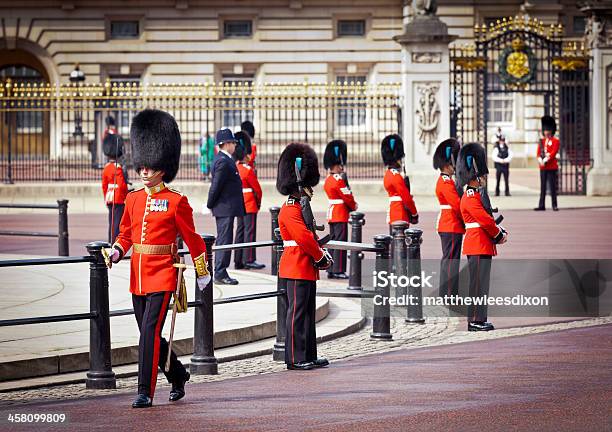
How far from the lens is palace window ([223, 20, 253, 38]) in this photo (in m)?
41.2

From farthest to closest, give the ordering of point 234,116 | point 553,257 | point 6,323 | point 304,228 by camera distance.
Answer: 1. point 234,116
2. point 553,257
3. point 304,228
4. point 6,323

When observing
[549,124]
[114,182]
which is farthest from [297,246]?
[549,124]

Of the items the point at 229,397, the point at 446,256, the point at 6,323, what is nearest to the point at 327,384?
the point at 229,397

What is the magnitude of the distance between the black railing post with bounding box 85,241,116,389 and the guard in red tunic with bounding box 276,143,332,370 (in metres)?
1.32

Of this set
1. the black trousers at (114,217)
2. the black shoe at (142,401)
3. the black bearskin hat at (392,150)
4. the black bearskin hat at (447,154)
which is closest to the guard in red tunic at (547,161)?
the black trousers at (114,217)

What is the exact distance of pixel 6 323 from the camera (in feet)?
26.5

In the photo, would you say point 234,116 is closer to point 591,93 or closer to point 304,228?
point 591,93

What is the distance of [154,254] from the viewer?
794 centimetres

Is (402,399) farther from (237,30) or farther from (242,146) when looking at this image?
(237,30)

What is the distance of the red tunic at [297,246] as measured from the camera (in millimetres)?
9266

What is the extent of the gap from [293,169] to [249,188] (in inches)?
247

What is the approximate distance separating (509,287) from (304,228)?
439 cm

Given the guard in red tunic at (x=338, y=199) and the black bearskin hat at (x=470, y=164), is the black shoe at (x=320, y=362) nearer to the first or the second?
the black bearskin hat at (x=470, y=164)

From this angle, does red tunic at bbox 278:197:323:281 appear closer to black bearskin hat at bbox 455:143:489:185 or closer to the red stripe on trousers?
the red stripe on trousers
